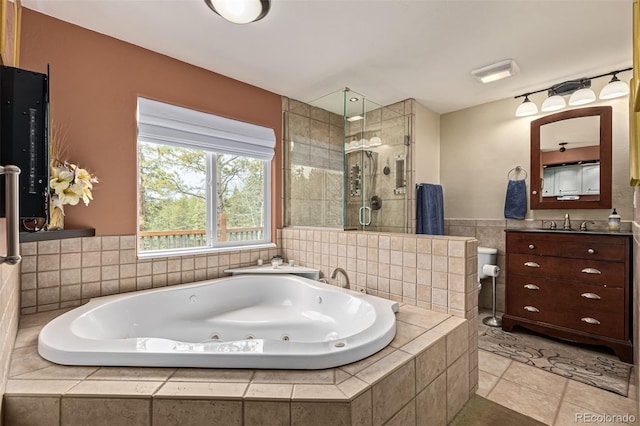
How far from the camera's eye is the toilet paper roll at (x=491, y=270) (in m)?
2.97

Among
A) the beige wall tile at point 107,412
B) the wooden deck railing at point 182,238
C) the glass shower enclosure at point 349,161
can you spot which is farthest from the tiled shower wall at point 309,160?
the beige wall tile at point 107,412

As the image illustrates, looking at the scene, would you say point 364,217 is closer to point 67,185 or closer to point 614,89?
point 67,185

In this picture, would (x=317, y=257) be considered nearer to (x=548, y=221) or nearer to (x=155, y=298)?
(x=155, y=298)

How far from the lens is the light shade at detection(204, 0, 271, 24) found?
163cm

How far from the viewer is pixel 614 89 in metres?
2.44

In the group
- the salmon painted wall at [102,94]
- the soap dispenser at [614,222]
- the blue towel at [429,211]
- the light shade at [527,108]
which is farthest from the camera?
the blue towel at [429,211]

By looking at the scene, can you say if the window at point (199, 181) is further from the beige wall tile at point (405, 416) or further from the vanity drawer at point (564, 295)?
the vanity drawer at point (564, 295)

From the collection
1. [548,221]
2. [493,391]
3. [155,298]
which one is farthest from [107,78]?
[548,221]

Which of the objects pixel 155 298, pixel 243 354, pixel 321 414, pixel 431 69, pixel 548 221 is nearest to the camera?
pixel 321 414

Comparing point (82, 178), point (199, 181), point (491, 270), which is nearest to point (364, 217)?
point (491, 270)

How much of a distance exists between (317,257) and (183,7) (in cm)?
204

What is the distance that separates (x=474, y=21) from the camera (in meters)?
1.90

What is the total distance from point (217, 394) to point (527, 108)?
11.3 ft

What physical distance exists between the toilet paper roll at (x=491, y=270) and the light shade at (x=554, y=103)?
1.59m
